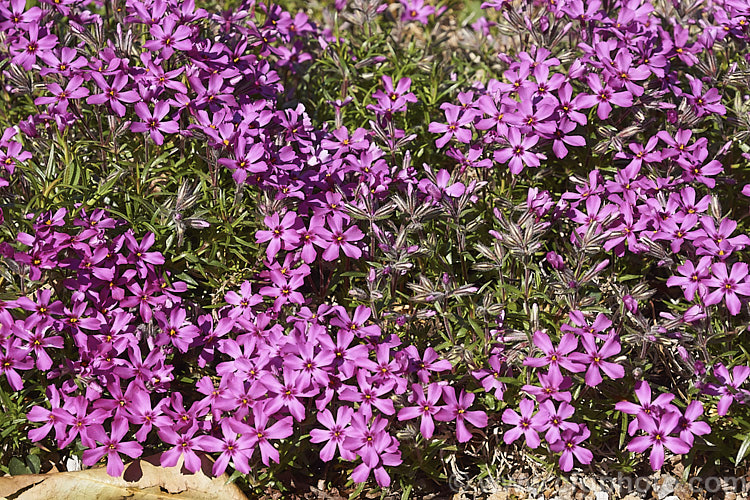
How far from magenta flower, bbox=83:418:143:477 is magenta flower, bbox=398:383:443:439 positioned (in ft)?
3.92

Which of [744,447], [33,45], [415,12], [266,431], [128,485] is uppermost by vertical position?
[33,45]

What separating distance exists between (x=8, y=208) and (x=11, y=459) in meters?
1.23

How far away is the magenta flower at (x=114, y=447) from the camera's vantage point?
3506mm

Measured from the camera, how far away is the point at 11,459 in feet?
12.5

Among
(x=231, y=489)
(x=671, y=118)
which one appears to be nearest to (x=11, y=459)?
(x=231, y=489)

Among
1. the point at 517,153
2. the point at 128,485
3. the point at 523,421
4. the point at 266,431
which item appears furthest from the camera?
the point at 517,153

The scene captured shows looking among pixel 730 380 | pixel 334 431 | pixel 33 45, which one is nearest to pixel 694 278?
pixel 730 380

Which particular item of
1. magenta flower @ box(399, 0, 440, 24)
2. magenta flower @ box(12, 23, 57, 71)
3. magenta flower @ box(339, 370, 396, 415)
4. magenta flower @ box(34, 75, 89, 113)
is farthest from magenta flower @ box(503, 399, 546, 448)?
magenta flower @ box(399, 0, 440, 24)

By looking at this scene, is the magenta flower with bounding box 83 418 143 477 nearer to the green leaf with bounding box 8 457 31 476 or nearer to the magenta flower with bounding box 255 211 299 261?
the green leaf with bounding box 8 457 31 476

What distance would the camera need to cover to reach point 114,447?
3.52 meters

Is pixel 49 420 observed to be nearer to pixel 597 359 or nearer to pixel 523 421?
pixel 523 421

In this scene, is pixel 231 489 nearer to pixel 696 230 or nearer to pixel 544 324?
pixel 544 324

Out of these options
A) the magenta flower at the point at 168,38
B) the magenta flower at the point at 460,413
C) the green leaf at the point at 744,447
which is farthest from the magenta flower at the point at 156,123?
the green leaf at the point at 744,447

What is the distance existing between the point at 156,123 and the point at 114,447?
158 centimetres
